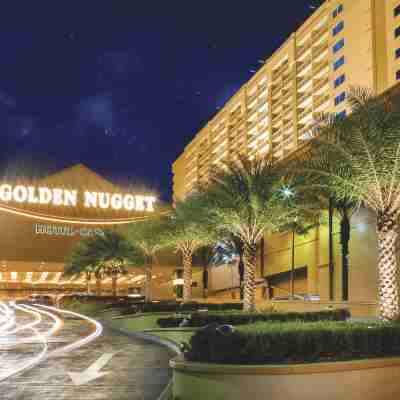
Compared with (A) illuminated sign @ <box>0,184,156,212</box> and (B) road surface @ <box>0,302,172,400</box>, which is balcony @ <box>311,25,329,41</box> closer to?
(A) illuminated sign @ <box>0,184,156,212</box>

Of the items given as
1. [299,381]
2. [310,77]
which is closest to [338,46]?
[310,77]

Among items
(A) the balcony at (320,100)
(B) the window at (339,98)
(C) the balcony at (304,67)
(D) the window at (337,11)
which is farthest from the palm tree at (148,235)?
(C) the balcony at (304,67)

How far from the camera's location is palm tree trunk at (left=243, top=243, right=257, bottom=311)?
1170 inches

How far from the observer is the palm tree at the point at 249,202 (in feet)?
95.9

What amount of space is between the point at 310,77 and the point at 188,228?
64923mm

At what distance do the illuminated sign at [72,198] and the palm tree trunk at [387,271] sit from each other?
236 ft

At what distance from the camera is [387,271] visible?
1878 cm

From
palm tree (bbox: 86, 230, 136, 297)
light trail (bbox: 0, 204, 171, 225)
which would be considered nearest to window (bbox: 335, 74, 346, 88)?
light trail (bbox: 0, 204, 171, 225)

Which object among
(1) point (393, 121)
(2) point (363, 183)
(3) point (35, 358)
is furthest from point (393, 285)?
(3) point (35, 358)

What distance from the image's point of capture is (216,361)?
12180mm

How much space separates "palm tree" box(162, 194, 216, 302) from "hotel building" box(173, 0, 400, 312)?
2.78 meters

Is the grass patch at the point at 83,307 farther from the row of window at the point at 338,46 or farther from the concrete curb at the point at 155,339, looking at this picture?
the row of window at the point at 338,46

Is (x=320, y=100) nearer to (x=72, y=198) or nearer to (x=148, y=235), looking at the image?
(x=72, y=198)

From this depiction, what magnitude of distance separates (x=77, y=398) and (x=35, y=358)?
8.31 m
